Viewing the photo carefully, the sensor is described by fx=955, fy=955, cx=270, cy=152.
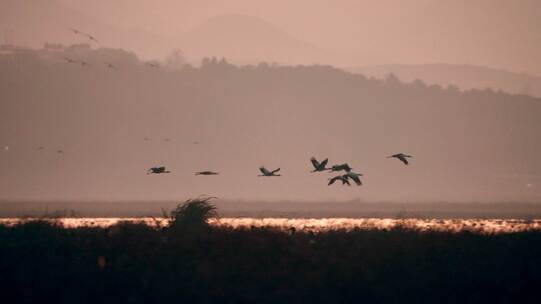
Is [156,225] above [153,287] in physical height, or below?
above

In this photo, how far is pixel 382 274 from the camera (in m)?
31.2

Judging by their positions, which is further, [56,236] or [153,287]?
[56,236]

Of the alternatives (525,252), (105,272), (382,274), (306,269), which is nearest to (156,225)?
(105,272)

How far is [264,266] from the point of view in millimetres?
31594

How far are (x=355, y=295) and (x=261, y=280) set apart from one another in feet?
10.1

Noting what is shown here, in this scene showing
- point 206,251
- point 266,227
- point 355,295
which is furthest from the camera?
point 266,227

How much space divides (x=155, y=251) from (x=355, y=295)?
6997mm

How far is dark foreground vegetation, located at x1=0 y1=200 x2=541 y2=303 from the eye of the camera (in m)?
30.3

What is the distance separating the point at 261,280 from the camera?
3088cm

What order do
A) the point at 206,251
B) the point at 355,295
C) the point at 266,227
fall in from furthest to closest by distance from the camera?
the point at 266,227, the point at 206,251, the point at 355,295

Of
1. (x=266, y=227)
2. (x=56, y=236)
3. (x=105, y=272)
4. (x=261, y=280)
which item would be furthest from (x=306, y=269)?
(x=56, y=236)

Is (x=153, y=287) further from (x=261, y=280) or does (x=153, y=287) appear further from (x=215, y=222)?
(x=215, y=222)

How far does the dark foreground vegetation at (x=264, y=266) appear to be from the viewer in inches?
1194

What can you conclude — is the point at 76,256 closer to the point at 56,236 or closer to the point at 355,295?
the point at 56,236
